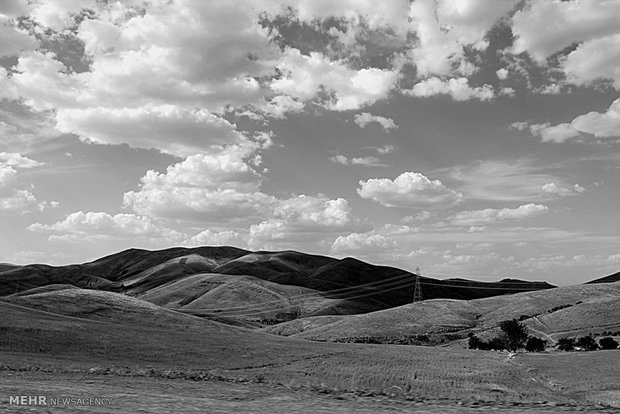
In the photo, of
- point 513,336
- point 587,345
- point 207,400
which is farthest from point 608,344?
point 207,400

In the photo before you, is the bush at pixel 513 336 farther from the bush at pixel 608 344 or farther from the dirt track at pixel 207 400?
the dirt track at pixel 207 400

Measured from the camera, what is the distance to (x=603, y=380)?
44875 mm

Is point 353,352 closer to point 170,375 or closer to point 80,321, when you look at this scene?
point 170,375

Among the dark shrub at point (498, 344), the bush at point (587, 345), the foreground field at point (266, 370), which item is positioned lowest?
the dark shrub at point (498, 344)

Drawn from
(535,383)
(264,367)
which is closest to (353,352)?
(264,367)

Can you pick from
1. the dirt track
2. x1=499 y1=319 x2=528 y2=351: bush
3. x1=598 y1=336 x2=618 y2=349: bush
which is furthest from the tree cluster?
the dirt track

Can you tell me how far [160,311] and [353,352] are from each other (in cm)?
5311

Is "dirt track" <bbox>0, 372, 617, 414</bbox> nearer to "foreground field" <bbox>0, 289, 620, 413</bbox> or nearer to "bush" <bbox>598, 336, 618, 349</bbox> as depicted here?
"foreground field" <bbox>0, 289, 620, 413</bbox>

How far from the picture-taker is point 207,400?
26.7m

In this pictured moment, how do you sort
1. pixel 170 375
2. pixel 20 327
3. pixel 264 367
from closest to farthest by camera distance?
1. pixel 170 375
2. pixel 264 367
3. pixel 20 327

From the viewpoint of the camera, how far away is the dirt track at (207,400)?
23.7 m

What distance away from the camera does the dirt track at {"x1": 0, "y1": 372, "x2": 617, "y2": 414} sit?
23727 mm

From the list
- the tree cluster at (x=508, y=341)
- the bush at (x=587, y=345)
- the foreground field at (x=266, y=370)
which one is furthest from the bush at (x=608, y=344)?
the foreground field at (x=266, y=370)

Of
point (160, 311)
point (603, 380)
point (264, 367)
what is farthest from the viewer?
point (160, 311)
